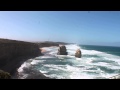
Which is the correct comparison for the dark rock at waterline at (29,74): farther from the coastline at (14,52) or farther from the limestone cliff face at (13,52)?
the limestone cliff face at (13,52)

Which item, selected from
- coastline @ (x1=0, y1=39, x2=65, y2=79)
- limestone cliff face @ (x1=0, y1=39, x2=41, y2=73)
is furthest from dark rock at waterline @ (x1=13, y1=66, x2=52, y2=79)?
limestone cliff face @ (x1=0, y1=39, x2=41, y2=73)

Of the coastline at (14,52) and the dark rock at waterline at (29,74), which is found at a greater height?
the coastline at (14,52)

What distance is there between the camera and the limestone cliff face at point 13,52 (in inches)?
183

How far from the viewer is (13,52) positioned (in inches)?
212

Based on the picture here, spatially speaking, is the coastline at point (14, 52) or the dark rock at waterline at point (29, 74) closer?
the dark rock at waterline at point (29, 74)

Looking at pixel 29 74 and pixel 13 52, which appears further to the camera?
pixel 13 52

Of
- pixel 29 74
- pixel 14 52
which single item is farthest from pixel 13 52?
pixel 29 74

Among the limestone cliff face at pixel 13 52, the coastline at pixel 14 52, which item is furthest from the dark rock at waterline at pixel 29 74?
the limestone cliff face at pixel 13 52

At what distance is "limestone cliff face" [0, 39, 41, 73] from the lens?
466 centimetres

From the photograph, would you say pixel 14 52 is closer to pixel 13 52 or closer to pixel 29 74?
pixel 13 52
